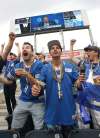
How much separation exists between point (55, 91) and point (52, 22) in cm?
1864

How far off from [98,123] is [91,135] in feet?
1.50

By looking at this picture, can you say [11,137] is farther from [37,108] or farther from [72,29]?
[72,29]

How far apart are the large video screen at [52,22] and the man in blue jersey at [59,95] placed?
56.7 feet

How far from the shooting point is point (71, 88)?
4.52 m

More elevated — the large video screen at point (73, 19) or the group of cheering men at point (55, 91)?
the large video screen at point (73, 19)

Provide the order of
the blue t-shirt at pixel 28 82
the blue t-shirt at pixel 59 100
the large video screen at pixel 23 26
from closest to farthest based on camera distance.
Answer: the blue t-shirt at pixel 59 100 < the blue t-shirt at pixel 28 82 < the large video screen at pixel 23 26

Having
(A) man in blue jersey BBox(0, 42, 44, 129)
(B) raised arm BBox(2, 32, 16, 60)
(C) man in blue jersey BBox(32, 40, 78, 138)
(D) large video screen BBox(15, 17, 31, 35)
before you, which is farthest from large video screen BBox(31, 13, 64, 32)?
(C) man in blue jersey BBox(32, 40, 78, 138)

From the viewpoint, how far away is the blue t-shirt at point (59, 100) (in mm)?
4434

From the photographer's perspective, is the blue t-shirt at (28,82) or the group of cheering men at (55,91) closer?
the group of cheering men at (55,91)

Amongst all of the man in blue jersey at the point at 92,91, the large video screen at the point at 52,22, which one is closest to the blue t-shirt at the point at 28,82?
the man in blue jersey at the point at 92,91

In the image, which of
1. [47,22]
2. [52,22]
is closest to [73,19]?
[52,22]

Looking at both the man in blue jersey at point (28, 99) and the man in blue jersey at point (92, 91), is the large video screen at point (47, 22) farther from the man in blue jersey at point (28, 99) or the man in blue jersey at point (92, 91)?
the man in blue jersey at point (92, 91)

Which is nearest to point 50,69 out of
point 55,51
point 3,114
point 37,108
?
point 55,51

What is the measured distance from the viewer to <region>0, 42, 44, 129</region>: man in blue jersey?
4664 mm
